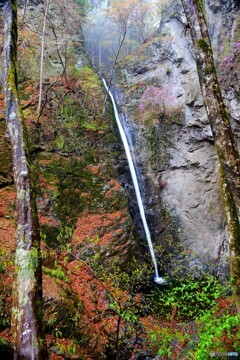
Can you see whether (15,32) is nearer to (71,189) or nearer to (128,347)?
(71,189)

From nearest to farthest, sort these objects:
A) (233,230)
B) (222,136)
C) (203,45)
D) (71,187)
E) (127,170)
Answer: (233,230), (222,136), (203,45), (71,187), (127,170)

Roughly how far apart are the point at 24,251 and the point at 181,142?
1050 centimetres

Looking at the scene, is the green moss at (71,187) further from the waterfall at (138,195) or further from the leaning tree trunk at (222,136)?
the leaning tree trunk at (222,136)

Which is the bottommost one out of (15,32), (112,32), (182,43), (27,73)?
(15,32)

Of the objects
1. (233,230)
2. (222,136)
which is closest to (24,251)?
(233,230)

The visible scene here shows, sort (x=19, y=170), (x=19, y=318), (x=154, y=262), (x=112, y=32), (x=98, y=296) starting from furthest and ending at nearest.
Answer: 1. (x=112, y=32)
2. (x=154, y=262)
3. (x=98, y=296)
4. (x=19, y=170)
5. (x=19, y=318)

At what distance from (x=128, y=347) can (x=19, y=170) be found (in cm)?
453

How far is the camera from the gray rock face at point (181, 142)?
36.0 ft

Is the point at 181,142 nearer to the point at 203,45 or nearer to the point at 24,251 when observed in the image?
the point at 203,45

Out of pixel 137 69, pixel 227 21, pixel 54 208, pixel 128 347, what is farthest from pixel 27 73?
pixel 128 347

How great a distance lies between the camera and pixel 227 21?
36.8 feet

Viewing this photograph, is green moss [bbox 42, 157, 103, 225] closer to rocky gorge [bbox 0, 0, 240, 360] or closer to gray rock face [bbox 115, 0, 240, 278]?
rocky gorge [bbox 0, 0, 240, 360]

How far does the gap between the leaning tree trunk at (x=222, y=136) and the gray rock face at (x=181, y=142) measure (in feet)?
20.2

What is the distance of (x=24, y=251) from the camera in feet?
10.1
